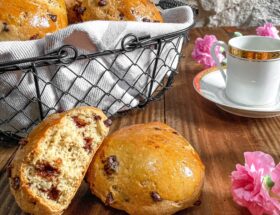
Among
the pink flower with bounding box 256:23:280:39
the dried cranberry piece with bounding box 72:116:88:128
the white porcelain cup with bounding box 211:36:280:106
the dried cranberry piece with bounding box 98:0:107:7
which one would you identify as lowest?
the pink flower with bounding box 256:23:280:39

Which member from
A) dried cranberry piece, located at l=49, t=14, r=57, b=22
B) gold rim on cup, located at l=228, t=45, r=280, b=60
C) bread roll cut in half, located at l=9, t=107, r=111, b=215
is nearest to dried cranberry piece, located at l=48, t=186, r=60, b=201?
bread roll cut in half, located at l=9, t=107, r=111, b=215

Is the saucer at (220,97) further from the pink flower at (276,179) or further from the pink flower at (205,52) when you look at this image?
the pink flower at (276,179)

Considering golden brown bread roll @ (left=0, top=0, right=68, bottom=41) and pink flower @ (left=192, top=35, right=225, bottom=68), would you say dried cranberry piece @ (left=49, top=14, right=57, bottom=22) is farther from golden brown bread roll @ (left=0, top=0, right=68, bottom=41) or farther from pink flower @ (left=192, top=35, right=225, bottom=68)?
pink flower @ (left=192, top=35, right=225, bottom=68)

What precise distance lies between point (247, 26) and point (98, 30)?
3.38 ft

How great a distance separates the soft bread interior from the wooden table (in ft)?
0.19

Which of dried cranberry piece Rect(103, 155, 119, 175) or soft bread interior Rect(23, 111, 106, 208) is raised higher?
soft bread interior Rect(23, 111, 106, 208)

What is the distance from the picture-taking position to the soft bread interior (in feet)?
1.46

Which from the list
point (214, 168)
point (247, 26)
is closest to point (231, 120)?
point (214, 168)

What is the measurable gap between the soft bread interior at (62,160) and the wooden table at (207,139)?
6cm

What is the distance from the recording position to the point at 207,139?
659 millimetres

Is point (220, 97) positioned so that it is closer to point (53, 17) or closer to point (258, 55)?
point (258, 55)

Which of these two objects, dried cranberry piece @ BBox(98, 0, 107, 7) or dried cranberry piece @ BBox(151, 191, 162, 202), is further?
dried cranberry piece @ BBox(98, 0, 107, 7)

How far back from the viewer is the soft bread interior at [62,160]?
44 centimetres

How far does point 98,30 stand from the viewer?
588mm
